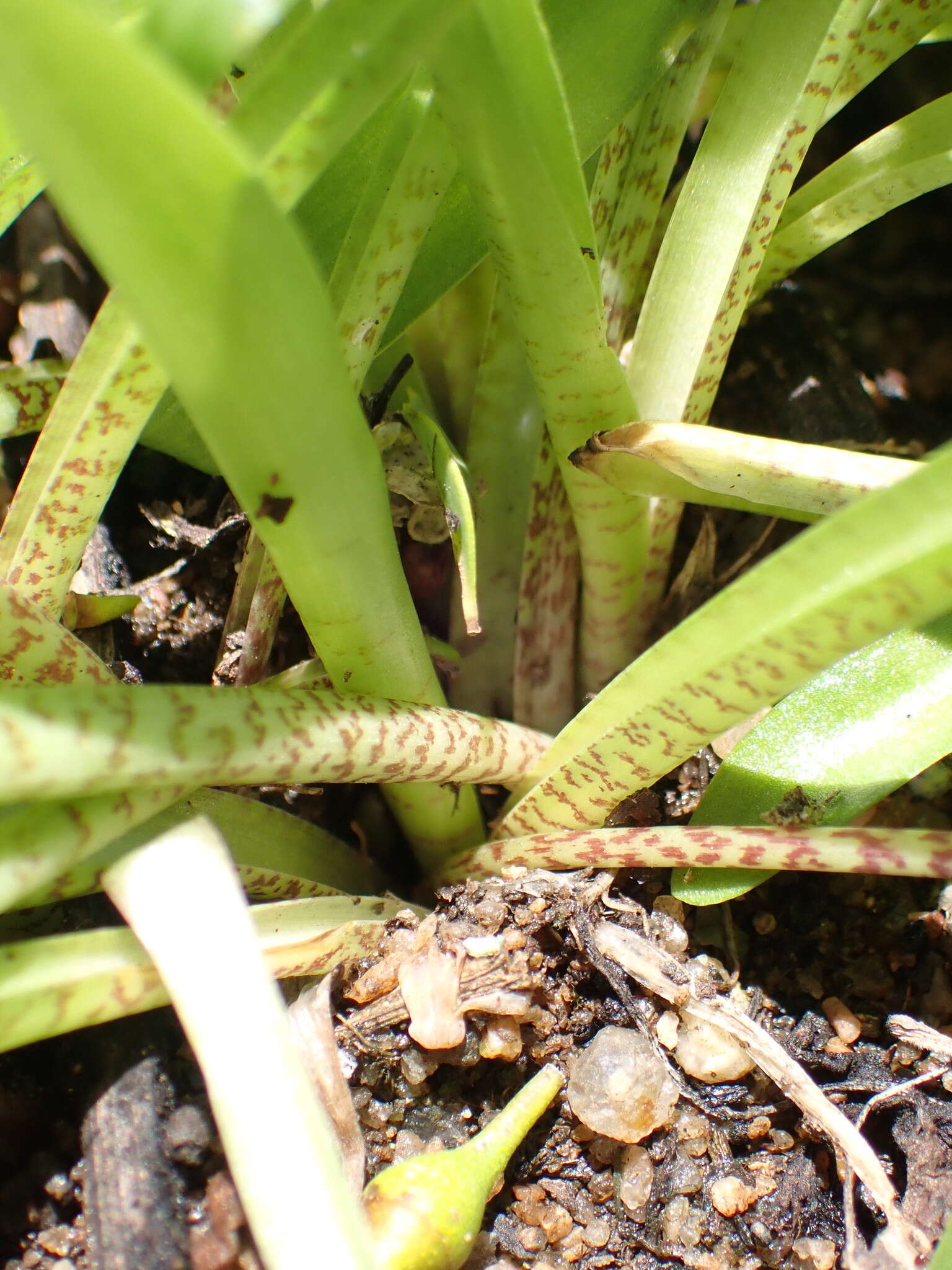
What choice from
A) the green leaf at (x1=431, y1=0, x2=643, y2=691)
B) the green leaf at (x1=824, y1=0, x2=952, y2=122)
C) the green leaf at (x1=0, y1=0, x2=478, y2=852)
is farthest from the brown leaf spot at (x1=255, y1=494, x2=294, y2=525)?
the green leaf at (x1=824, y1=0, x2=952, y2=122)

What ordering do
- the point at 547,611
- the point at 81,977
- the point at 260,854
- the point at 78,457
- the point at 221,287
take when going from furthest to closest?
the point at 547,611, the point at 260,854, the point at 78,457, the point at 81,977, the point at 221,287

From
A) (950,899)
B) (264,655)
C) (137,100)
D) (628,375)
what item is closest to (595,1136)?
(950,899)

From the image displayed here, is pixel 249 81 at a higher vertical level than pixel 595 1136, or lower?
higher

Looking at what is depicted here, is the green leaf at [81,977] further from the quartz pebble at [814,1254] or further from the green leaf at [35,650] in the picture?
the quartz pebble at [814,1254]

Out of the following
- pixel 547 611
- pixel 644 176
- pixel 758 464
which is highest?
pixel 644 176

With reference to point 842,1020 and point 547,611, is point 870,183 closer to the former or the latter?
point 547,611

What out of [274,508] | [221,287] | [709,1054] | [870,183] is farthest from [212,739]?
[870,183]

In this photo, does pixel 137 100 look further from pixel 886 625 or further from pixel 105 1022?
pixel 105 1022
